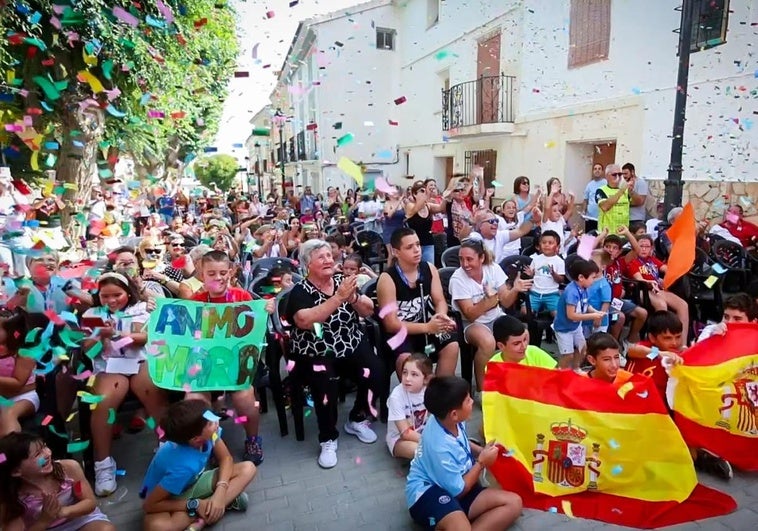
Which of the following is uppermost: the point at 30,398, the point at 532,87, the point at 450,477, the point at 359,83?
the point at 359,83

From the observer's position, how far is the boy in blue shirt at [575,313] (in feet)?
13.3

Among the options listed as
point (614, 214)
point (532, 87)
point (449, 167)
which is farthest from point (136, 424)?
point (449, 167)

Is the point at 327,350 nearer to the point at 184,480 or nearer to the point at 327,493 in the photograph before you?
the point at 327,493

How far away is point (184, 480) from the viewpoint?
2.59 metres

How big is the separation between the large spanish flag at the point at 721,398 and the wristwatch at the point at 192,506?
2.96m

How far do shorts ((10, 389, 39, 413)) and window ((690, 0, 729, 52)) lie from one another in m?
8.86

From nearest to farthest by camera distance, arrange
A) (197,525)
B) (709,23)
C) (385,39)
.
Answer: (197,525), (709,23), (385,39)

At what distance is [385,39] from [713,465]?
62.3 feet

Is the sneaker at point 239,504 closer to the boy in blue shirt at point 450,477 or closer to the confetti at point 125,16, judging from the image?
the boy in blue shirt at point 450,477

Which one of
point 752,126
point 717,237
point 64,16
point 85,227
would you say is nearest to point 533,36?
point 752,126

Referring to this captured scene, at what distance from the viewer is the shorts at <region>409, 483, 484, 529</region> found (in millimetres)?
2406

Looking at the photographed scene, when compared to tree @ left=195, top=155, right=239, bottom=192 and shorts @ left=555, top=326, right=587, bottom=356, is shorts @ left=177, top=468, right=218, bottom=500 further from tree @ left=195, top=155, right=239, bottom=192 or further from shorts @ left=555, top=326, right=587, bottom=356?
tree @ left=195, top=155, right=239, bottom=192

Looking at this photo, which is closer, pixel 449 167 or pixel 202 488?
pixel 202 488

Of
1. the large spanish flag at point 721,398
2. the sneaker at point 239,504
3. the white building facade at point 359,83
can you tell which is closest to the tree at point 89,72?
the sneaker at point 239,504
